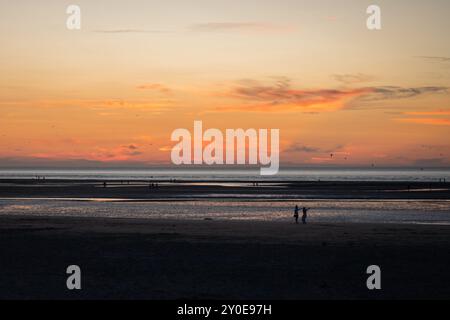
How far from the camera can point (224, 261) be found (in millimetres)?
24250

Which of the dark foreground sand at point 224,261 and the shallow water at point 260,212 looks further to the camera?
the shallow water at point 260,212

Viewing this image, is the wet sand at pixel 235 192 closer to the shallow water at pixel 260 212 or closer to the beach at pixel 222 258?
the shallow water at pixel 260 212

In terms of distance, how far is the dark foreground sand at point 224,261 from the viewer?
1906 centimetres

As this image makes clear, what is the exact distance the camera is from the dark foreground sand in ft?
62.5

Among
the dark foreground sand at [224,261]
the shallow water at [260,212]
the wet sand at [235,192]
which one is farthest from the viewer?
the wet sand at [235,192]

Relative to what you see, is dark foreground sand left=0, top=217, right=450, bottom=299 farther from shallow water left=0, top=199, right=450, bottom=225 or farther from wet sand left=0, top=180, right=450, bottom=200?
wet sand left=0, top=180, right=450, bottom=200

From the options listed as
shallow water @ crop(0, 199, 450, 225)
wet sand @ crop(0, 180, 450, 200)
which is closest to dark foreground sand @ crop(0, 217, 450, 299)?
shallow water @ crop(0, 199, 450, 225)

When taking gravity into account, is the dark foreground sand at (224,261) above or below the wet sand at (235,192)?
below

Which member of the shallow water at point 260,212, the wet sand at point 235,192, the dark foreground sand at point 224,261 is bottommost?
the dark foreground sand at point 224,261

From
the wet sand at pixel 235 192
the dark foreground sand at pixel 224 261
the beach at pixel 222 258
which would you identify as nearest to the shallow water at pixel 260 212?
the beach at pixel 222 258

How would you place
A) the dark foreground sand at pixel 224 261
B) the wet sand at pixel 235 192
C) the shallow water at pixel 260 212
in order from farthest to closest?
the wet sand at pixel 235 192 → the shallow water at pixel 260 212 → the dark foreground sand at pixel 224 261
